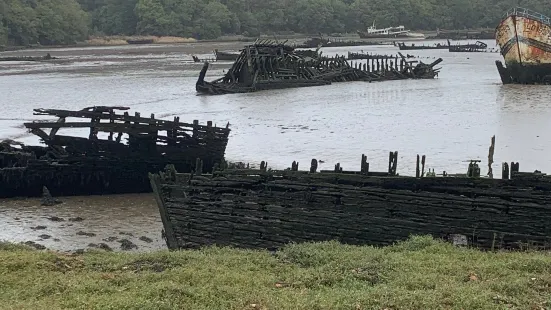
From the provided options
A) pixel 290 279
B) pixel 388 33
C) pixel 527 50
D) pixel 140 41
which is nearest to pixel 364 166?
pixel 290 279

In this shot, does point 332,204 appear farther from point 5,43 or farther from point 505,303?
point 5,43

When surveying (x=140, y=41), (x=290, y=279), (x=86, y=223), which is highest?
(x=140, y=41)

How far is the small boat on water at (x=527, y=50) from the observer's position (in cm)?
4927

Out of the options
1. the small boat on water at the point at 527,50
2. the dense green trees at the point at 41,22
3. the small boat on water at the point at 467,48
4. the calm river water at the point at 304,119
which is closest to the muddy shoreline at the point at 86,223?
the calm river water at the point at 304,119

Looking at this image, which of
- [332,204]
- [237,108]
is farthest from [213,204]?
[237,108]

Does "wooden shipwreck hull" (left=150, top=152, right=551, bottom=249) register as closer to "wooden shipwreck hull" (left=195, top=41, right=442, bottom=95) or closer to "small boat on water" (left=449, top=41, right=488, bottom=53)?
"wooden shipwreck hull" (left=195, top=41, right=442, bottom=95)

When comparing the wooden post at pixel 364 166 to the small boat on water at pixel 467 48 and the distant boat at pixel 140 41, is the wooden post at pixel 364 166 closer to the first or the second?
the small boat on water at pixel 467 48

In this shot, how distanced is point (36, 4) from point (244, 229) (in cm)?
11459

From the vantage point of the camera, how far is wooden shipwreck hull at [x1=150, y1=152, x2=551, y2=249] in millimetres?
11688

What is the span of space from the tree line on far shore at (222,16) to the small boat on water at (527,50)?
8336cm

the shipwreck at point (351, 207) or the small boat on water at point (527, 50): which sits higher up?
the small boat on water at point (527, 50)

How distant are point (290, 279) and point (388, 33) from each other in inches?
5492

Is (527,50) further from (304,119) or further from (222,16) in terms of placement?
(222,16)

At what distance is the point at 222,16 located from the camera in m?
135
